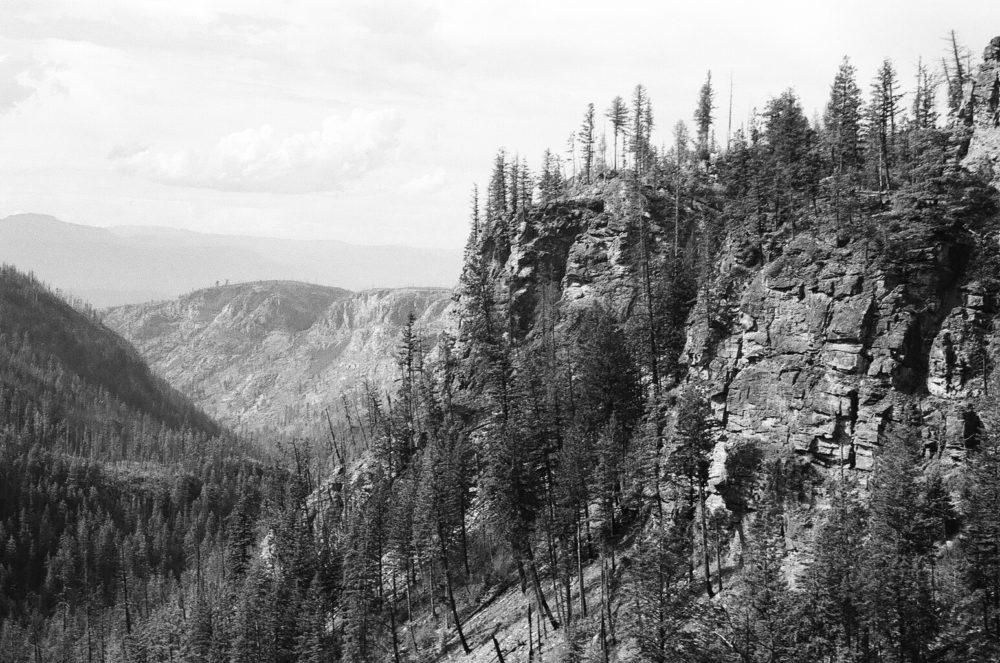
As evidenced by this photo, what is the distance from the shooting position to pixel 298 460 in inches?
5236

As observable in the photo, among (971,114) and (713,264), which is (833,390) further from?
(971,114)

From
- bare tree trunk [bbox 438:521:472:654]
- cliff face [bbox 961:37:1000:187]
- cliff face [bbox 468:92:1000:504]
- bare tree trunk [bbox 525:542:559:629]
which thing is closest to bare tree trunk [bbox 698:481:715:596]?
cliff face [bbox 468:92:1000:504]

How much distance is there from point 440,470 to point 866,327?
44.1m

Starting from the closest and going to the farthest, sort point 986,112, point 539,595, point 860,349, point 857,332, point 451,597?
point 539,595
point 860,349
point 857,332
point 451,597
point 986,112

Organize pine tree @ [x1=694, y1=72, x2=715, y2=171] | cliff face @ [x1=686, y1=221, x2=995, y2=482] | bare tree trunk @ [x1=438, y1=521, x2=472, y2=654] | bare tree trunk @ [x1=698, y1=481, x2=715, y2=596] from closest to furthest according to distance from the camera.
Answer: bare tree trunk @ [x1=698, y1=481, x2=715, y2=596], cliff face @ [x1=686, y1=221, x2=995, y2=482], bare tree trunk @ [x1=438, y1=521, x2=472, y2=654], pine tree @ [x1=694, y1=72, x2=715, y2=171]

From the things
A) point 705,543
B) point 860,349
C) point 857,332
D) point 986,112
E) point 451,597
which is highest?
point 986,112

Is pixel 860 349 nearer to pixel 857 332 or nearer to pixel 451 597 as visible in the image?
pixel 857 332

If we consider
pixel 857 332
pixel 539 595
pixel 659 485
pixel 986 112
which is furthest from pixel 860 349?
pixel 539 595

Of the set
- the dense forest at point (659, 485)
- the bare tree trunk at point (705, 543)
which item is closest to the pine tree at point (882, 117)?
the dense forest at point (659, 485)

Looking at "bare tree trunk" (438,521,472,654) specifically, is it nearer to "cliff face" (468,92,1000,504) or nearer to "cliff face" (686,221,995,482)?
"cliff face" (468,92,1000,504)

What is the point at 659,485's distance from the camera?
66.8 meters

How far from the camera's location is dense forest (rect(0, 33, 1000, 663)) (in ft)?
157

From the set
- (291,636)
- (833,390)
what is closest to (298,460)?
(291,636)

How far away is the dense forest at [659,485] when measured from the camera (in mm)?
47906
